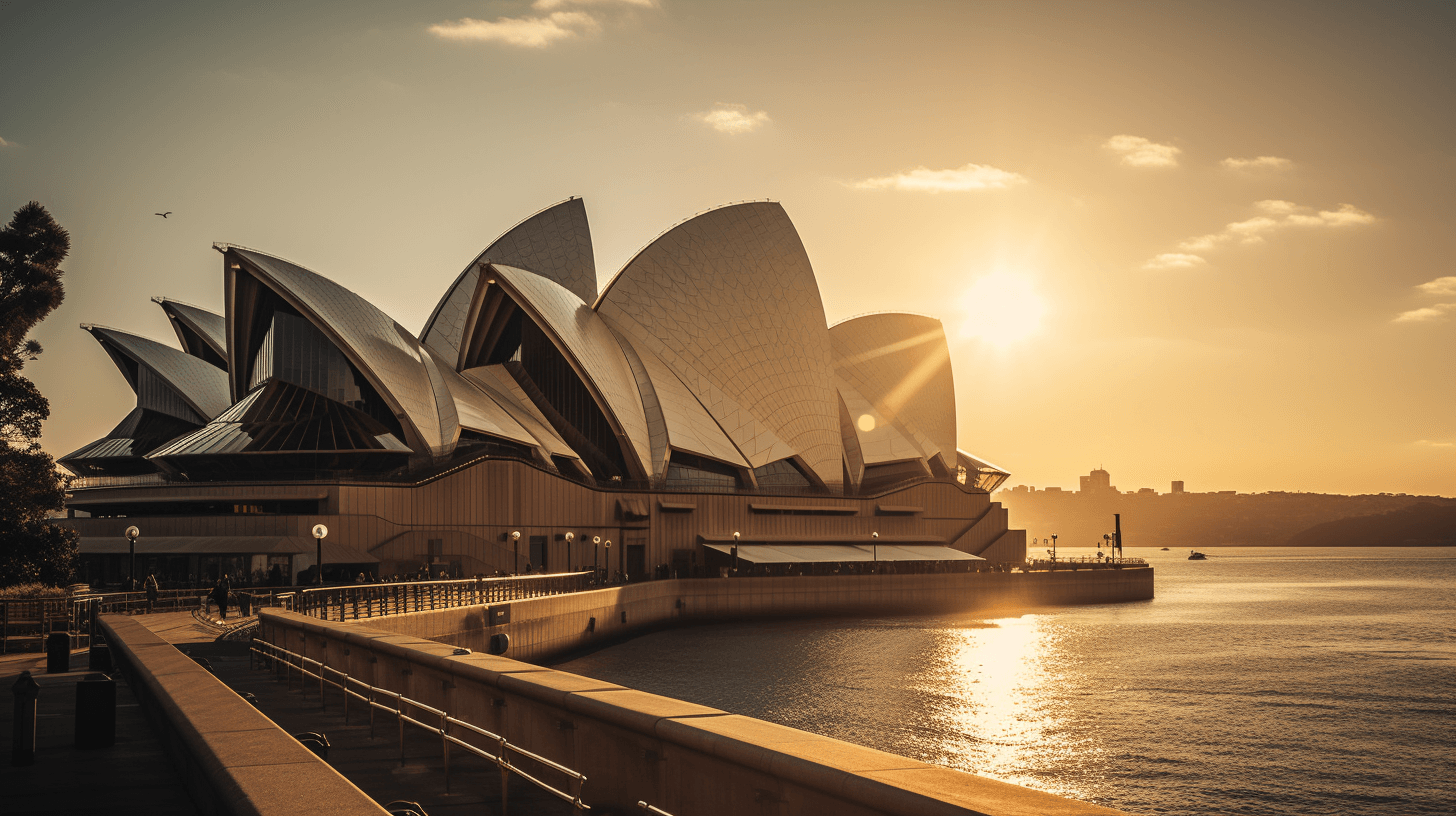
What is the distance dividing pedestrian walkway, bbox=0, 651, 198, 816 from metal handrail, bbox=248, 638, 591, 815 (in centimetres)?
177

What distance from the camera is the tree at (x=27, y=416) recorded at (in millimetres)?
24250

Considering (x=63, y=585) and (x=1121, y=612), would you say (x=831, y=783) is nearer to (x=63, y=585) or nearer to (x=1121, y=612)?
(x=63, y=585)

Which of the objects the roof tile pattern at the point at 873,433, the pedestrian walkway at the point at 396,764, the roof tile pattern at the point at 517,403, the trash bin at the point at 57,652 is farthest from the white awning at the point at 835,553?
the pedestrian walkway at the point at 396,764

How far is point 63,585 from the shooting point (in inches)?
1031

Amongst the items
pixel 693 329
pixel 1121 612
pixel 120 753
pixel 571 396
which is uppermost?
pixel 693 329

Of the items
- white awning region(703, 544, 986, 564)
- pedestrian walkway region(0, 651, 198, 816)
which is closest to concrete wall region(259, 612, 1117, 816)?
pedestrian walkway region(0, 651, 198, 816)

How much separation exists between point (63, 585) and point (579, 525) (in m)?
29.9

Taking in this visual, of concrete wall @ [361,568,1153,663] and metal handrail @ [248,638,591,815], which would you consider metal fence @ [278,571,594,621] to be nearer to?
concrete wall @ [361,568,1153,663]

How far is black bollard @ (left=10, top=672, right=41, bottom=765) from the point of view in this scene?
28.9 ft

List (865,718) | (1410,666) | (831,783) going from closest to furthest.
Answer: (831,783), (865,718), (1410,666)

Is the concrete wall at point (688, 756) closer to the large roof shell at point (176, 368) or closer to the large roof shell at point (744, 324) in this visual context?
the large roof shell at point (744, 324)

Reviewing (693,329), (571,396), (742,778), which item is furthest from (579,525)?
(742,778)

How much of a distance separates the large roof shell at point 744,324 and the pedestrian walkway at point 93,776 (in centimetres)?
5178

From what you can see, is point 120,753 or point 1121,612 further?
point 1121,612
